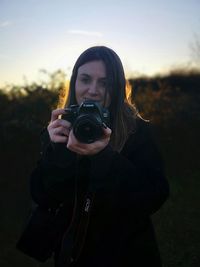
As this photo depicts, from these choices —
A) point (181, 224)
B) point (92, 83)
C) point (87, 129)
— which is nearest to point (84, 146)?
point (87, 129)

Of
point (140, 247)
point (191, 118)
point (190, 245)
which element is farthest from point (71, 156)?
point (191, 118)

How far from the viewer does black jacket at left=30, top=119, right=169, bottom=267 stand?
158cm

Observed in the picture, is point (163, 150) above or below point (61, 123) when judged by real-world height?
below

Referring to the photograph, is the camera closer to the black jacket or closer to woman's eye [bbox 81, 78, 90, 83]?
the black jacket

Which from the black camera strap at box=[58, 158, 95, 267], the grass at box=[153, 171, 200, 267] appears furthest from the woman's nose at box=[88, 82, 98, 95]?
the grass at box=[153, 171, 200, 267]

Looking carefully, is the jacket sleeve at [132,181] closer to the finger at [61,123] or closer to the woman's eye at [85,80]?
the finger at [61,123]

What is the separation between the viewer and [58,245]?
173 cm

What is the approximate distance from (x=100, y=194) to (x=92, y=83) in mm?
619

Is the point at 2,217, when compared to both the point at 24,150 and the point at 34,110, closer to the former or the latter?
the point at 24,150

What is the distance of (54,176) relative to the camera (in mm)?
1579

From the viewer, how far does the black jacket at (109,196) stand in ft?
5.17

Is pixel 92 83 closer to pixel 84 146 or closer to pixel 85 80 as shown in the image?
pixel 85 80

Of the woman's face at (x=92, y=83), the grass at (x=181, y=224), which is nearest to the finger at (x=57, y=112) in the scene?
the woman's face at (x=92, y=83)

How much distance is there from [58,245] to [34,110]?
15.4ft
